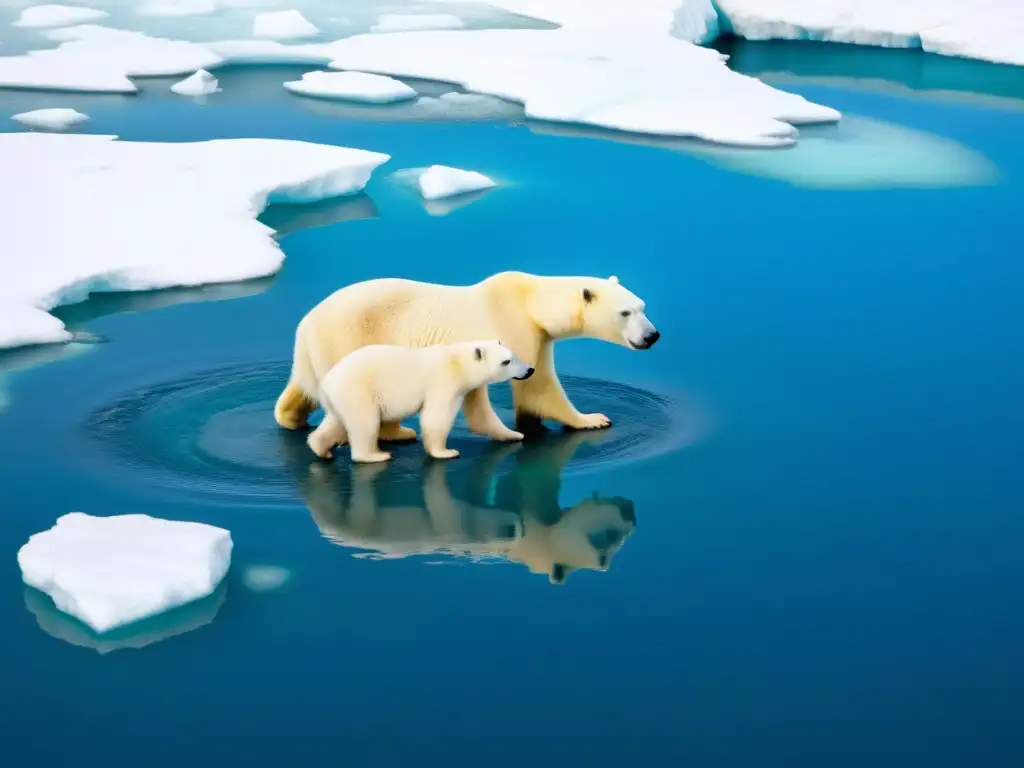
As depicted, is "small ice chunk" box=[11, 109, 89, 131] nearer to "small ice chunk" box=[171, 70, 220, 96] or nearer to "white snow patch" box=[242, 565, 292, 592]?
"small ice chunk" box=[171, 70, 220, 96]

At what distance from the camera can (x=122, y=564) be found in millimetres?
4023

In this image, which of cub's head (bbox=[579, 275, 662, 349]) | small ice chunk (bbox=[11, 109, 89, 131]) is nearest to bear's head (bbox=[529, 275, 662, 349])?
cub's head (bbox=[579, 275, 662, 349])

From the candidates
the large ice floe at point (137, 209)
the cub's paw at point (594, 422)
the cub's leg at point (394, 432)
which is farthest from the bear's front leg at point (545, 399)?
the large ice floe at point (137, 209)

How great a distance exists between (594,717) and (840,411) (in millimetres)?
2520

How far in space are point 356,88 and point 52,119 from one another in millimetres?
2544

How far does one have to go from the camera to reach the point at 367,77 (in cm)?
1220

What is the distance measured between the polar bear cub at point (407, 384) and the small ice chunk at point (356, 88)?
7303mm

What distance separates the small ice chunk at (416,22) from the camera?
1439 cm

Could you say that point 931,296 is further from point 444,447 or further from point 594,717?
point 594,717

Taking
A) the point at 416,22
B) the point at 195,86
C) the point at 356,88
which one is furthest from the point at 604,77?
the point at 416,22

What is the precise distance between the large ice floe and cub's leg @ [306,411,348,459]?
1841 mm

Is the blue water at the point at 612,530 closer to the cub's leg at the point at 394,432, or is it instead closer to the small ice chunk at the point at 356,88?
the cub's leg at the point at 394,432

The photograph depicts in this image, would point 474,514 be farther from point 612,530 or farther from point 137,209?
point 137,209

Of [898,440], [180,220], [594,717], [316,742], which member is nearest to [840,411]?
[898,440]
